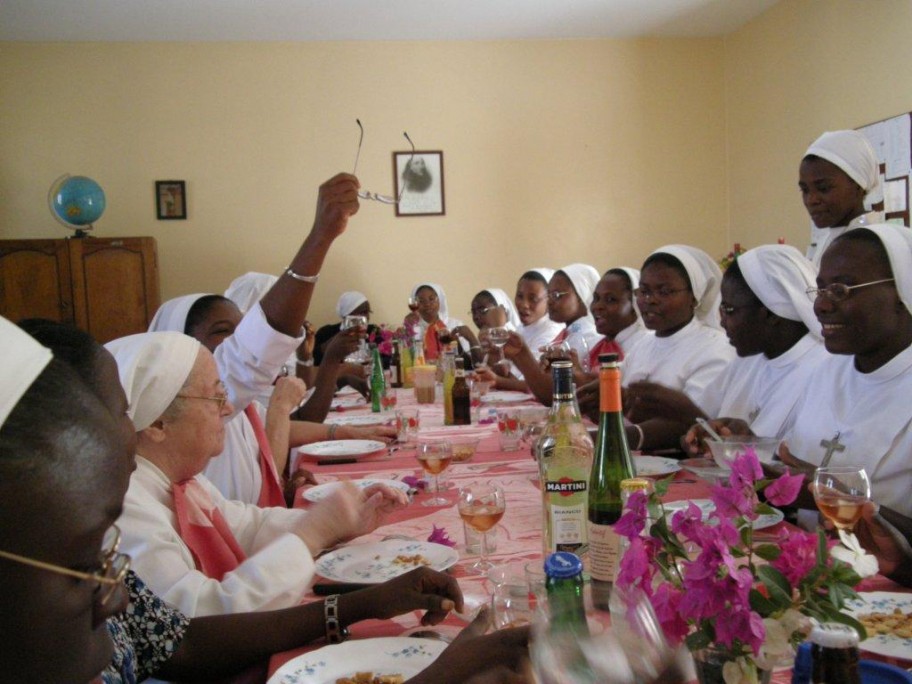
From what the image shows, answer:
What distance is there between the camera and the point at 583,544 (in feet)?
4.75

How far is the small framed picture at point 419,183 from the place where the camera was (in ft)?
26.0

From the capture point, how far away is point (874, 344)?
2.14m

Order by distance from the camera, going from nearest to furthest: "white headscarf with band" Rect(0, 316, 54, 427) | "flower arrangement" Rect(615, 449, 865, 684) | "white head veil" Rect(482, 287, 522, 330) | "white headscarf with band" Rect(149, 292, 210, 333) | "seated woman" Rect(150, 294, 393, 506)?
"white headscarf with band" Rect(0, 316, 54, 427)
"flower arrangement" Rect(615, 449, 865, 684)
"seated woman" Rect(150, 294, 393, 506)
"white headscarf with band" Rect(149, 292, 210, 333)
"white head veil" Rect(482, 287, 522, 330)

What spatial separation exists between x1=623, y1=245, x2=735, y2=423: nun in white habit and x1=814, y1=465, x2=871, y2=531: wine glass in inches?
82.4

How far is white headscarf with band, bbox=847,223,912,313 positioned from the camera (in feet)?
6.76

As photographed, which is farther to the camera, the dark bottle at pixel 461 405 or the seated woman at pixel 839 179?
the seated woman at pixel 839 179

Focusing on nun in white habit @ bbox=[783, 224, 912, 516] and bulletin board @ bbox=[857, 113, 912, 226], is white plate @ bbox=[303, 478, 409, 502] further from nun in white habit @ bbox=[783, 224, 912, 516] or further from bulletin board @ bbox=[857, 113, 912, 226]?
bulletin board @ bbox=[857, 113, 912, 226]

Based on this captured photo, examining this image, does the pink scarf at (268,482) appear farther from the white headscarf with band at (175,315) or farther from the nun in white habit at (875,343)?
the nun in white habit at (875,343)

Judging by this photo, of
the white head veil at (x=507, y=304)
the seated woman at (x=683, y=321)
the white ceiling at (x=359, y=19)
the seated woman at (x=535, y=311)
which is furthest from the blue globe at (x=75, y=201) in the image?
the seated woman at (x=683, y=321)

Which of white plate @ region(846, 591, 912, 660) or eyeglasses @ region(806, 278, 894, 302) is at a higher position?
eyeglasses @ region(806, 278, 894, 302)

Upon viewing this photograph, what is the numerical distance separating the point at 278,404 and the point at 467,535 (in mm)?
1481

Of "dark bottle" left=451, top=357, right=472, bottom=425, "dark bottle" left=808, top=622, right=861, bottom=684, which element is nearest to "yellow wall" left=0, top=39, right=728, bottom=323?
"dark bottle" left=451, top=357, right=472, bottom=425

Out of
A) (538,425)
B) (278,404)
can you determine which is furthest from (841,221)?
(278,404)

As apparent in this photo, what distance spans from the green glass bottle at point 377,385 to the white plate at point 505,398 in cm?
56
